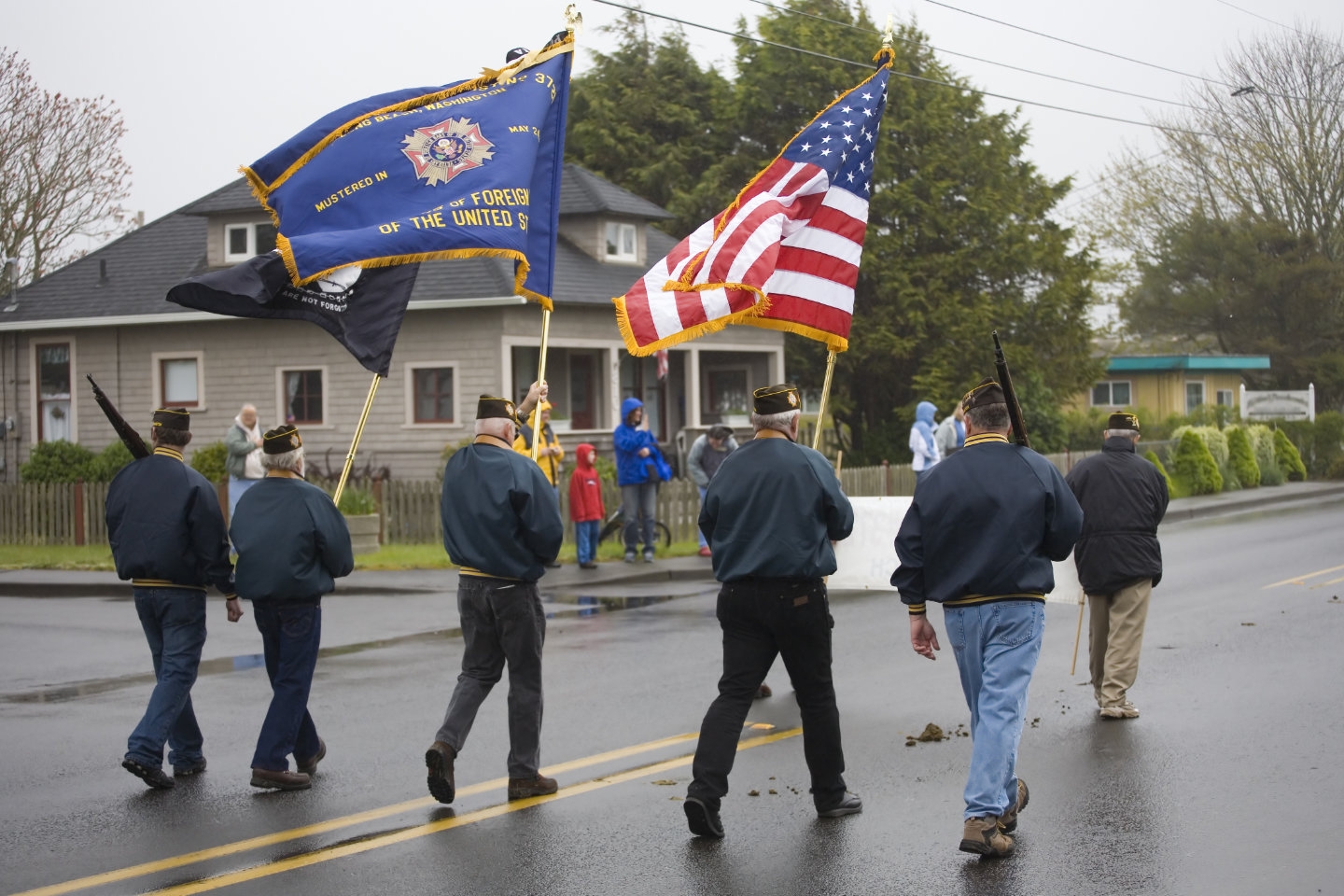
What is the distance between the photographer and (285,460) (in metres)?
7.81

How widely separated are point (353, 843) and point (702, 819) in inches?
61.0

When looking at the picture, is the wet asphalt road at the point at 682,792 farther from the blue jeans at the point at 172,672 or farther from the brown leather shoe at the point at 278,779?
the blue jeans at the point at 172,672

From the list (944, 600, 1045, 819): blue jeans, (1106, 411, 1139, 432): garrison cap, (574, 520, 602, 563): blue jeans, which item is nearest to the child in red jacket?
(574, 520, 602, 563): blue jeans

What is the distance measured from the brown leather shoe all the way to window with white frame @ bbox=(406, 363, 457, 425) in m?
21.2

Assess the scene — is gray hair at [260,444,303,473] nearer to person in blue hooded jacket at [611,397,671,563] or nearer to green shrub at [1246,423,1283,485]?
person in blue hooded jacket at [611,397,671,563]

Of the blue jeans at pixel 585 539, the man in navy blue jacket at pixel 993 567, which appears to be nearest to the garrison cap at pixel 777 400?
the man in navy blue jacket at pixel 993 567

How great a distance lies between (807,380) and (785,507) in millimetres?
35045

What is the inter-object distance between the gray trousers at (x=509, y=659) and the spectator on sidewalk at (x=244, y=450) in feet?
39.9

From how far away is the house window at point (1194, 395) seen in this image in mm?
50375

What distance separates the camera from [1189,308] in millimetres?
53625

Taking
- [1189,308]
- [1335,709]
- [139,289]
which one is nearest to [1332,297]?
[1189,308]

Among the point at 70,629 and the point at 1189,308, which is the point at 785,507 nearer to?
the point at 70,629

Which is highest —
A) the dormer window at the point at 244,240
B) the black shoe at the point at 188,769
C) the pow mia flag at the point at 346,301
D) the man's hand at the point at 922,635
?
the dormer window at the point at 244,240

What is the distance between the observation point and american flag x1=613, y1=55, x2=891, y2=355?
29.0 feet
